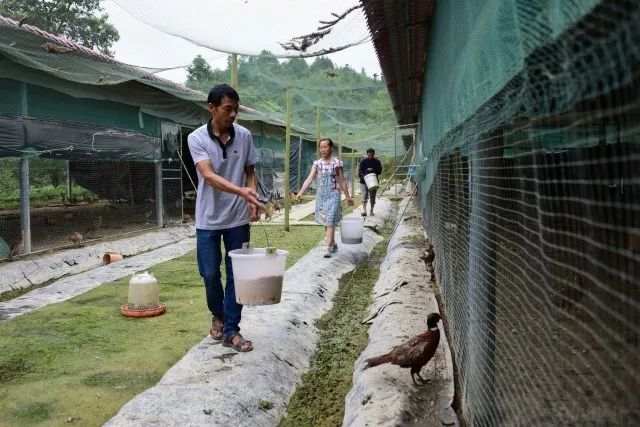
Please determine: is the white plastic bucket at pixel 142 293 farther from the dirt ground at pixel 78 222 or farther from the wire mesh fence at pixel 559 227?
the dirt ground at pixel 78 222

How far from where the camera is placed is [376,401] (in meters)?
3.18

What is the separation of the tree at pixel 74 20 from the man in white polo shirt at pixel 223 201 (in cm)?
2459

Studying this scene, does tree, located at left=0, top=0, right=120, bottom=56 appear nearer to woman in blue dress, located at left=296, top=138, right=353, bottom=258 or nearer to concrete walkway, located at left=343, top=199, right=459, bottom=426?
woman in blue dress, located at left=296, top=138, right=353, bottom=258

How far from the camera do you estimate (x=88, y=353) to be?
436cm

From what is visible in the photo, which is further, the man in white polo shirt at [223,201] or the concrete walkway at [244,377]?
the man in white polo shirt at [223,201]

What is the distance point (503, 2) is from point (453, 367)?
260 cm

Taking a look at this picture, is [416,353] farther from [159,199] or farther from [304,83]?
[159,199]

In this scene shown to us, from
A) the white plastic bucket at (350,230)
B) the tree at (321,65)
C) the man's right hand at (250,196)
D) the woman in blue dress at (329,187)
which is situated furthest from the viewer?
the tree at (321,65)

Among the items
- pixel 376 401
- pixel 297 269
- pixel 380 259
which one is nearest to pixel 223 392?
pixel 376 401

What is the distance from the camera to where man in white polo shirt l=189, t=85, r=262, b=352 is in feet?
12.8

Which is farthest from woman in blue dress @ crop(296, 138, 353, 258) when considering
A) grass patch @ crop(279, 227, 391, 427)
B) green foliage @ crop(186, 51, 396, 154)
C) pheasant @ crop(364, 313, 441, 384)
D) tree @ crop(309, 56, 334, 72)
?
pheasant @ crop(364, 313, 441, 384)

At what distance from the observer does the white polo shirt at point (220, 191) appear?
3.99 metres

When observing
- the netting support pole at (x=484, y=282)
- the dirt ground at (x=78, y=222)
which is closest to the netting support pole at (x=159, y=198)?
the dirt ground at (x=78, y=222)

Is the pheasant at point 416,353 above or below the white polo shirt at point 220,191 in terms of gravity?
below
